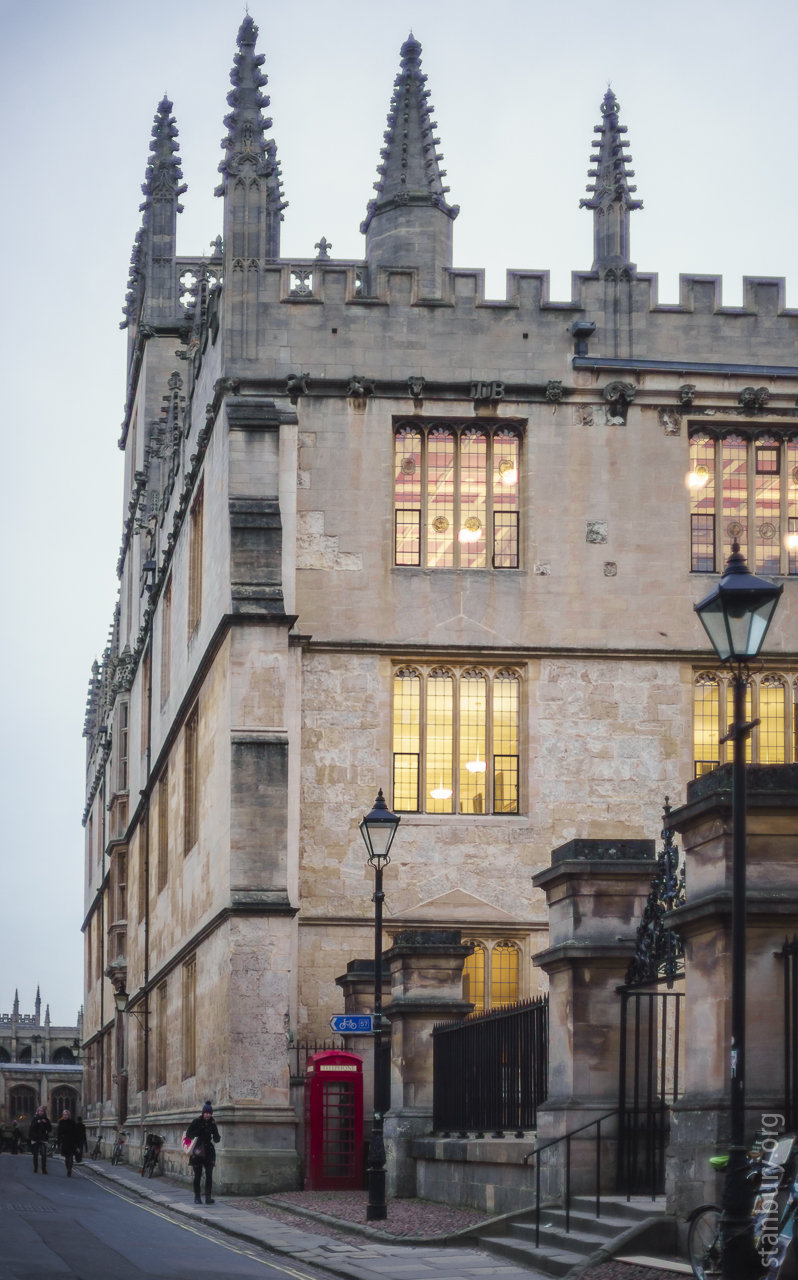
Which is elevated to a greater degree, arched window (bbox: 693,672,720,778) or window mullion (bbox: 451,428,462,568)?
window mullion (bbox: 451,428,462,568)

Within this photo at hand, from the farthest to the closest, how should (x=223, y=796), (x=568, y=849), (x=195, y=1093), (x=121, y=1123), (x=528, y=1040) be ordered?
(x=121, y=1123), (x=195, y=1093), (x=223, y=796), (x=528, y=1040), (x=568, y=849)

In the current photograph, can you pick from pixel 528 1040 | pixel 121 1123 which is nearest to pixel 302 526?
pixel 528 1040

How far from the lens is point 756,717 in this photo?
32.1 m

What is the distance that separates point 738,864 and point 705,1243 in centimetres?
303

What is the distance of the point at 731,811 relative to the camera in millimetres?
14594

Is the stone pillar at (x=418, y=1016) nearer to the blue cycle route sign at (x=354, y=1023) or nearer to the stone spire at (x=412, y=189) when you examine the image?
the blue cycle route sign at (x=354, y=1023)

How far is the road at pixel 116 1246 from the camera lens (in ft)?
57.2

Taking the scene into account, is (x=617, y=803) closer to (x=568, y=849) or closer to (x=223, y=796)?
(x=223, y=796)

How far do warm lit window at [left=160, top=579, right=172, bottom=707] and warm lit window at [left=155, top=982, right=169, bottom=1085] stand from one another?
661 cm

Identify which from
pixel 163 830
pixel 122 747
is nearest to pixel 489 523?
pixel 163 830

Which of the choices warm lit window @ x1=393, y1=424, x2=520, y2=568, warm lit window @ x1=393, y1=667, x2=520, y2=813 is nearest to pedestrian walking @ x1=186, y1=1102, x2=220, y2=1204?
warm lit window @ x1=393, y1=667, x2=520, y2=813

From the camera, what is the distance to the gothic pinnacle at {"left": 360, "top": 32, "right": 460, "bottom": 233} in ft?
121

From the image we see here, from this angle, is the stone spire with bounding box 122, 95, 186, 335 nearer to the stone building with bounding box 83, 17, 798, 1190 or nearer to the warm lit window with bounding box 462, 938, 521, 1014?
the stone building with bounding box 83, 17, 798, 1190

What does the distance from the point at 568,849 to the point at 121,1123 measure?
138 ft
